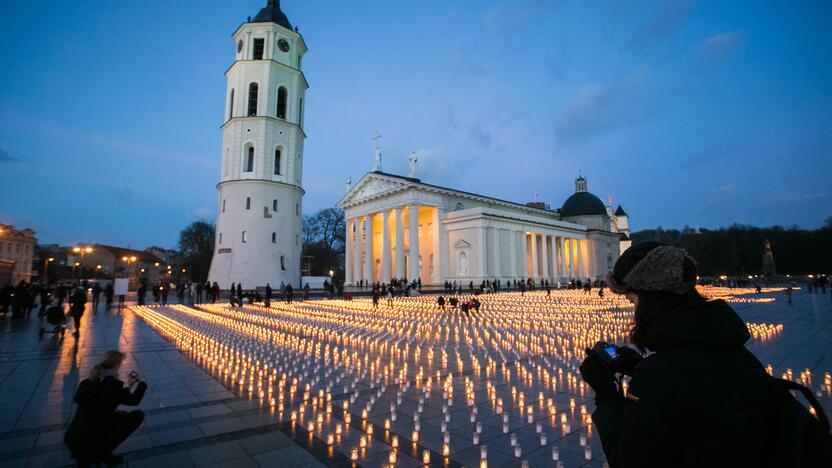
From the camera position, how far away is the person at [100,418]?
434 cm

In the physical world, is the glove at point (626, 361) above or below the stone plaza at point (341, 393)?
above

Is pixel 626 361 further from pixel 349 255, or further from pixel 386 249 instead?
pixel 349 255

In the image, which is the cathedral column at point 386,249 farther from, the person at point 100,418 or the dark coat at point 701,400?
the dark coat at point 701,400

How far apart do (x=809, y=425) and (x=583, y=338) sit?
39.6 ft

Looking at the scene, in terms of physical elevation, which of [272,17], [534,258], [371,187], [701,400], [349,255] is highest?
[272,17]

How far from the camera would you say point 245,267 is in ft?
128

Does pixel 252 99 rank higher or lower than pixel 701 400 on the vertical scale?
higher

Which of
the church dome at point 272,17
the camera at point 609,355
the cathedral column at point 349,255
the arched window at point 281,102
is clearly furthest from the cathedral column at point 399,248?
the camera at point 609,355

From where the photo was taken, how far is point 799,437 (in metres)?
1.50

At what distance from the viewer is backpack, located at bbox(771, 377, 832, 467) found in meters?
1.50

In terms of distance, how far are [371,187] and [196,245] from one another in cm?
3842

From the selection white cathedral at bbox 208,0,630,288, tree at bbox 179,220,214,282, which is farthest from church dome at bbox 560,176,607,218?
tree at bbox 179,220,214,282

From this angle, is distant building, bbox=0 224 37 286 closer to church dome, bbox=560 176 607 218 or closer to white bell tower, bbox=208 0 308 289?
white bell tower, bbox=208 0 308 289

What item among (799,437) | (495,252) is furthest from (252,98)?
(799,437)
